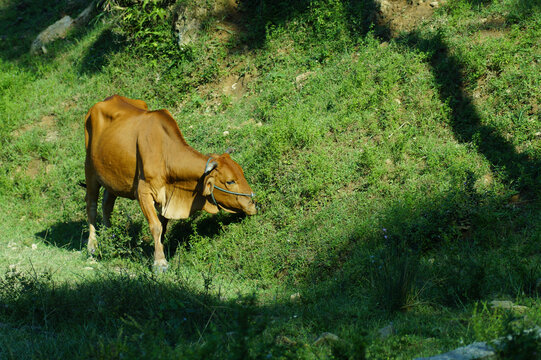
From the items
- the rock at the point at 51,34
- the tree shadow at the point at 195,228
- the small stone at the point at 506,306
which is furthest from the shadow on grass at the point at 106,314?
the rock at the point at 51,34

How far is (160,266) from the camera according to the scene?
291 inches

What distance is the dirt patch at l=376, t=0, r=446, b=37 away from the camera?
9961 millimetres

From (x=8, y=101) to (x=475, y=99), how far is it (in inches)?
406

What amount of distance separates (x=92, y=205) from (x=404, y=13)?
21.1 feet

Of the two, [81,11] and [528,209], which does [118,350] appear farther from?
[81,11]

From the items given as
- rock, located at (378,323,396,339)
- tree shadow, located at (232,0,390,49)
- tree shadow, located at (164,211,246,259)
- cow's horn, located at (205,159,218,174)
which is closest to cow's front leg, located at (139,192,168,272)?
tree shadow, located at (164,211,246,259)

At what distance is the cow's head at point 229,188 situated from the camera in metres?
7.75

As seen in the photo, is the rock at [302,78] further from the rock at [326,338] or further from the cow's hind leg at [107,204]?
the rock at [326,338]

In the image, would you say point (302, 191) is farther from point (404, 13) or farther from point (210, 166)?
point (404, 13)

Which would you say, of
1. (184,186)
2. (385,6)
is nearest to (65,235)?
(184,186)

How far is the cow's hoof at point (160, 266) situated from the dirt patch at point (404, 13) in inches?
223

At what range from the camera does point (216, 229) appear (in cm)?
821

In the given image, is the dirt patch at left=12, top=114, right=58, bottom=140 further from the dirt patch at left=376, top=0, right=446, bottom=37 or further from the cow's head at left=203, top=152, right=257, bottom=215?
the dirt patch at left=376, top=0, right=446, bottom=37

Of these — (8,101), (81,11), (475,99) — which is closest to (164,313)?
(475,99)
